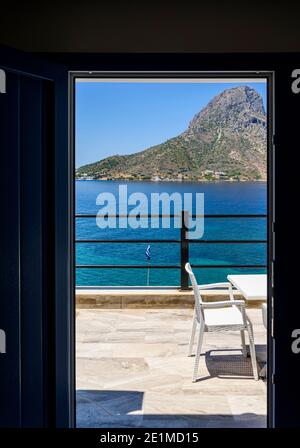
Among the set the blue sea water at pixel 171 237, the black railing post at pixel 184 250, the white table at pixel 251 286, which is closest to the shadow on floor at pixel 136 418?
the white table at pixel 251 286

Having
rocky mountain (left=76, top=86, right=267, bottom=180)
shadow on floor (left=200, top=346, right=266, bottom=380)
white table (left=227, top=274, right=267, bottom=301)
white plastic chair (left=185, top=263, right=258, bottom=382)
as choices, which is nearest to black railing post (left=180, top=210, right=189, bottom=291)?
shadow on floor (left=200, top=346, right=266, bottom=380)

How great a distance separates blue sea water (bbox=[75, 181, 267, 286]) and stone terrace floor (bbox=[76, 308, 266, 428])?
6.63 meters

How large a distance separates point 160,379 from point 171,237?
1478cm

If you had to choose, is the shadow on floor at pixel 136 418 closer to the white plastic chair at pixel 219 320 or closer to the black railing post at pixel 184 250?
the white plastic chair at pixel 219 320

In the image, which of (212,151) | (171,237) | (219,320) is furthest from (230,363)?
(212,151)

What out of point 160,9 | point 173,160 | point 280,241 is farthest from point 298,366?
point 173,160

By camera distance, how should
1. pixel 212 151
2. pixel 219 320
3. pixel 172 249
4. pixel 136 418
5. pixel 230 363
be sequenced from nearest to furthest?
1. pixel 136 418
2. pixel 219 320
3. pixel 230 363
4. pixel 172 249
5. pixel 212 151

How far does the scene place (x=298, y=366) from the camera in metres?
2.13

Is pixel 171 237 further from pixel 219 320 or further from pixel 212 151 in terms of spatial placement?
pixel 219 320

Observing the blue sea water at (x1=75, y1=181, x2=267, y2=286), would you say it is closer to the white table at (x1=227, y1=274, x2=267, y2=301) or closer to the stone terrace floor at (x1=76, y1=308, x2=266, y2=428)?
the stone terrace floor at (x1=76, y1=308, x2=266, y2=428)

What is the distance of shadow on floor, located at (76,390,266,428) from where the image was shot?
2658 millimetres

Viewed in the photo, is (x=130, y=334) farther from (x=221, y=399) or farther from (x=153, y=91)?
(x=153, y=91)

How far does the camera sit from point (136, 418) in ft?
8.99

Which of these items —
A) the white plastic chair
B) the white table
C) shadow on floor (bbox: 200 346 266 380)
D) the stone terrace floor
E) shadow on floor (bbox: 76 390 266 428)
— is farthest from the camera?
shadow on floor (bbox: 200 346 266 380)
